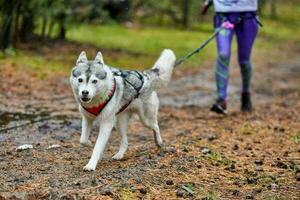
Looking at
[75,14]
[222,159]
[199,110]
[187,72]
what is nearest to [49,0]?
[75,14]

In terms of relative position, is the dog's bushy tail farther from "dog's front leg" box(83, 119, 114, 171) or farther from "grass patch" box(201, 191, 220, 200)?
"grass patch" box(201, 191, 220, 200)

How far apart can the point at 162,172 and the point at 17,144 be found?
198cm

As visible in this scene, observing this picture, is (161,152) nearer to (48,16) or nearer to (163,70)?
(163,70)

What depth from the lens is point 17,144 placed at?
6.37 m

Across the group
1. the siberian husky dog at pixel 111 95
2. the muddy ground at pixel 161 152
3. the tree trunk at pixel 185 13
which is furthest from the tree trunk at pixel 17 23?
the tree trunk at pixel 185 13

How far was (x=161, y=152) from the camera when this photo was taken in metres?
5.92

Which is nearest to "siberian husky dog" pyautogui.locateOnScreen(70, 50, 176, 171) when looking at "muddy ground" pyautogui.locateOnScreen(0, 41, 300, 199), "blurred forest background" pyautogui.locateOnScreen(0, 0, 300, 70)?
"muddy ground" pyautogui.locateOnScreen(0, 41, 300, 199)

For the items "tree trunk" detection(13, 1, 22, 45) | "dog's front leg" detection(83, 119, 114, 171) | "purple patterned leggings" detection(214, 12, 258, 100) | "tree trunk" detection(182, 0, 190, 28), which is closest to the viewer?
"dog's front leg" detection(83, 119, 114, 171)

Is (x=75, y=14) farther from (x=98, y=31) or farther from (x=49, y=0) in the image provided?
(x=98, y=31)

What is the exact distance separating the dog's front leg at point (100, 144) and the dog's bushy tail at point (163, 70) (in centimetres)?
102

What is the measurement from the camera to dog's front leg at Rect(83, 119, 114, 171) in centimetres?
514

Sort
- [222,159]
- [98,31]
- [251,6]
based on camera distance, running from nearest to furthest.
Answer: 1. [222,159]
2. [251,6]
3. [98,31]

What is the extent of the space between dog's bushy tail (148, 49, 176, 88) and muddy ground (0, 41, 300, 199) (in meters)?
0.67

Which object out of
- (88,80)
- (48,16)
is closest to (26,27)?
(48,16)
